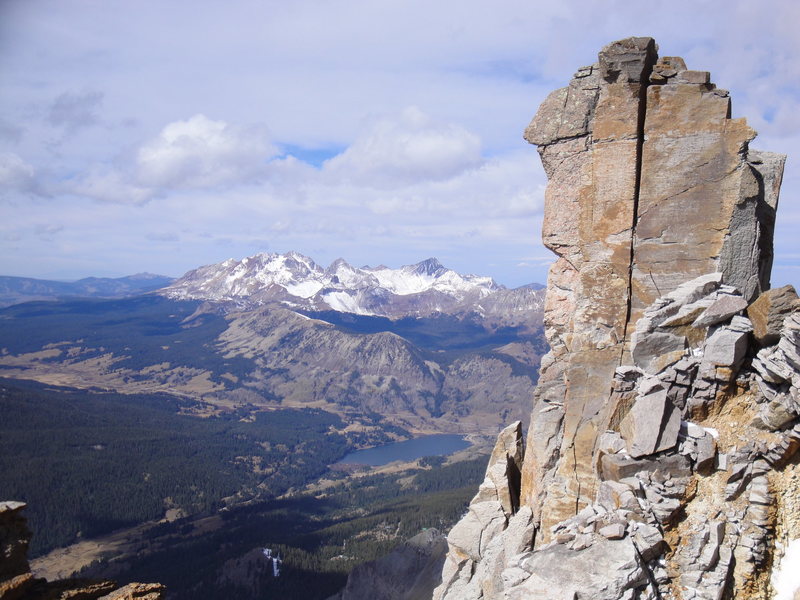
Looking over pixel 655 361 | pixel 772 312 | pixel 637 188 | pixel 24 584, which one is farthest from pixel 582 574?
pixel 24 584

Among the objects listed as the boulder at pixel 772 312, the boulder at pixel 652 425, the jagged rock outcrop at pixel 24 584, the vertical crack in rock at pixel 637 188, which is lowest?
the jagged rock outcrop at pixel 24 584

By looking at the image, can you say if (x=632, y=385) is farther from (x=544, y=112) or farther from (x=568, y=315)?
(x=544, y=112)

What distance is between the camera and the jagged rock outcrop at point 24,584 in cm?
1762

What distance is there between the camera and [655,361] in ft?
66.3

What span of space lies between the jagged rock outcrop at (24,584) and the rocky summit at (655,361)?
37.1 ft

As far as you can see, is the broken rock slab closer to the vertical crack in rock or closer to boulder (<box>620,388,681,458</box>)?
boulder (<box>620,388,681,458</box>)

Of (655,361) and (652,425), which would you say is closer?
(652,425)

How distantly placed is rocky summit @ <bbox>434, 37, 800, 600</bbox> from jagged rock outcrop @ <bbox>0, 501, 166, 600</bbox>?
11.3 metres

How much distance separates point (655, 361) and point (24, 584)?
68.6ft

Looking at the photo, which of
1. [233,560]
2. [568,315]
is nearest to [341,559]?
[233,560]

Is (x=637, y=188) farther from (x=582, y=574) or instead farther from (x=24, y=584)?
(x=24, y=584)

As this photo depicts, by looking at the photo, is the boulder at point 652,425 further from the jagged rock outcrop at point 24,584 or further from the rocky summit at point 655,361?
the jagged rock outcrop at point 24,584

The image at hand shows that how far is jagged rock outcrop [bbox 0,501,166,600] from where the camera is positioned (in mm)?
17625

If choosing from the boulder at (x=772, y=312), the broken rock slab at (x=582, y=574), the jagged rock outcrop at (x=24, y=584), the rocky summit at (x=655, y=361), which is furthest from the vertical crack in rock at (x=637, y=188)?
the jagged rock outcrop at (x=24, y=584)
